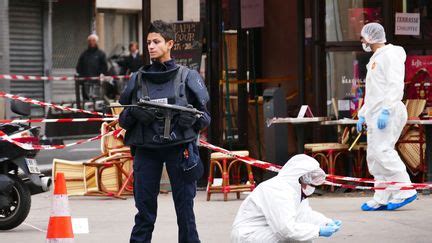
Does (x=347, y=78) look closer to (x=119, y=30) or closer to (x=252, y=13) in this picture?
(x=252, y=13)

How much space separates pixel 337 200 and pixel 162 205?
1845 mm

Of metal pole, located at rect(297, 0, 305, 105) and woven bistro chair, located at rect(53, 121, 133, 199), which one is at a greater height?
metal pole, located at rect(297, 0, 305, 105)

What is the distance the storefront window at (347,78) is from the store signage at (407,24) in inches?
17.6

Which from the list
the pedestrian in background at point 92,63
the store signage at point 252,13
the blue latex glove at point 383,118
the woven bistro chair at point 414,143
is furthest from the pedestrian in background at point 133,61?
the blue latex glove at point 383,118

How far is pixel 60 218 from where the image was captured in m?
8.40

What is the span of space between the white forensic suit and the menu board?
8.77ft

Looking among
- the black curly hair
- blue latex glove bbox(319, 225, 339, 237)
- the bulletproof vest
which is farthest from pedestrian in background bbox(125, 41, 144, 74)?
blue latex glove bbox(319, 225, 339, 237)

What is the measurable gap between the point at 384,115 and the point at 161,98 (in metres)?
3.91

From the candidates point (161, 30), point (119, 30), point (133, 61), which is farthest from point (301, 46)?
point (119, 30)

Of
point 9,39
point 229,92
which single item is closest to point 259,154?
point 229,92

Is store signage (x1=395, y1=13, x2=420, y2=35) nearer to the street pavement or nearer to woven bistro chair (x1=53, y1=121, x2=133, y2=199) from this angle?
the street pavement

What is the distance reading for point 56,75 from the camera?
110ft

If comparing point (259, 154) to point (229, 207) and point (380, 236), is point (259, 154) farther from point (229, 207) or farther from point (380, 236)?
point (380, 236)

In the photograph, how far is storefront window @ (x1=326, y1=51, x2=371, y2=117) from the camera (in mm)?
14055
